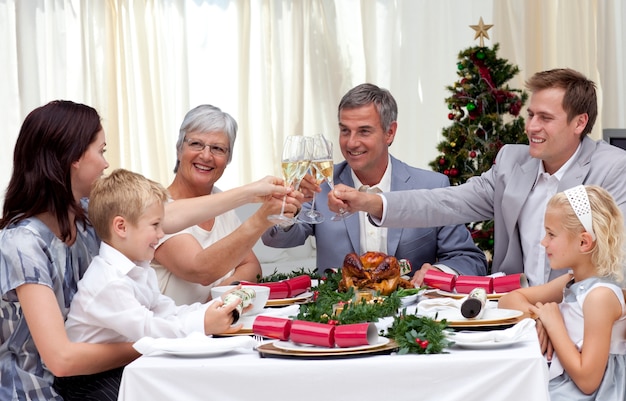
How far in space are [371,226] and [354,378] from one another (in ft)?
6.00

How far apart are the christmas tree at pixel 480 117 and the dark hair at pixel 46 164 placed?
294cm

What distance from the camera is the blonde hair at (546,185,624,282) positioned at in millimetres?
2246

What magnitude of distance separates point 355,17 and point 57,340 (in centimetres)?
501

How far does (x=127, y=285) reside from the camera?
2.12m

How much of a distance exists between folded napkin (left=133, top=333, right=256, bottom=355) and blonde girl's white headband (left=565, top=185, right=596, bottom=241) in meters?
0.95

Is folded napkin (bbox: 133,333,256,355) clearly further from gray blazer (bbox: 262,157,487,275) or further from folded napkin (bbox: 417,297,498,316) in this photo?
gray blazer (bbox: 262,157,487,275)

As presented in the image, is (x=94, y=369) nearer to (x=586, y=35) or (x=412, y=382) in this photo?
(x=412, y=382)

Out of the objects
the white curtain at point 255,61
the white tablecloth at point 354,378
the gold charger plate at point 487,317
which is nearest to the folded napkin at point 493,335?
the white tablecloth at point 354,378

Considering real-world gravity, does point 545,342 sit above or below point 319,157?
Result: below

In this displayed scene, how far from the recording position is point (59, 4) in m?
6.39

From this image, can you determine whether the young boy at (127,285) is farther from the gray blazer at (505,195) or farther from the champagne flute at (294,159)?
the gray blazer at (505,195)

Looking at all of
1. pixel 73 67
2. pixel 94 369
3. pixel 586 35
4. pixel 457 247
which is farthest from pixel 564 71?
pixel 73 67

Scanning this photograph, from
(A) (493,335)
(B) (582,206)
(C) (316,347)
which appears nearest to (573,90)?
(B) (582,206)

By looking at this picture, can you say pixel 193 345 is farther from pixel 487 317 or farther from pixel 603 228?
pixel 603 228
